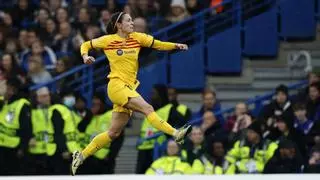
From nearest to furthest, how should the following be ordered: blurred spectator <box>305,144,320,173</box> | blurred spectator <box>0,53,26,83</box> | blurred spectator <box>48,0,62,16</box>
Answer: blurred spectator <box>305,144,320,173</box>, blurred spectator <box>0,53,26,83</box>, blurred spectator <box>48,0,62,16</box>

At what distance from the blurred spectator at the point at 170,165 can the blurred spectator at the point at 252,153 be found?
0.67 metres

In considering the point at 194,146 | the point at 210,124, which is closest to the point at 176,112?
the point at 210,124

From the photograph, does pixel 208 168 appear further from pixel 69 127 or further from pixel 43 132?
pixel 43 132

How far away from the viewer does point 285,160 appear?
20641 millimetres

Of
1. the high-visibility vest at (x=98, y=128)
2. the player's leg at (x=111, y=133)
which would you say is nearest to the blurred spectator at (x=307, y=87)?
the high-visibility vest at (x=98, y=128)

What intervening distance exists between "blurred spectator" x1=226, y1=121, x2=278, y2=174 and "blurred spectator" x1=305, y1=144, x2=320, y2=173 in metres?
0.51

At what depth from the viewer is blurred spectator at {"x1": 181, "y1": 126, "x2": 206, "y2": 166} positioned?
2091 centimetres

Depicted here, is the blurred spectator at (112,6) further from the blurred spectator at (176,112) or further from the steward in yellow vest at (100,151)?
the steward in yellow vest at (100,151)

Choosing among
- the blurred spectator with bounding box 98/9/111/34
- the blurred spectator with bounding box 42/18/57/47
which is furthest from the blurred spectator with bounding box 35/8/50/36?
the blurred spectator with bounding box 98/9/111/34

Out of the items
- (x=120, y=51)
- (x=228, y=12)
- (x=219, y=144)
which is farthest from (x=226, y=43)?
(x=120, y=51)

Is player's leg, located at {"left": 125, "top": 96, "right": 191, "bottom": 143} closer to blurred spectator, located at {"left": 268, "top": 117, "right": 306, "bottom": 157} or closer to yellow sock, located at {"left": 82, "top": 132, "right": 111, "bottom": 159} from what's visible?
yellow sock, located at {"left": 82, "top": 132, "right": 111, "bottom": 159}

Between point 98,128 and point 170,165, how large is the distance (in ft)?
4.70

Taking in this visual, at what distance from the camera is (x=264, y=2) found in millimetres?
23766

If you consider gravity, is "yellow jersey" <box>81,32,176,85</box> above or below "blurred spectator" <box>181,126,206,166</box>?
above
